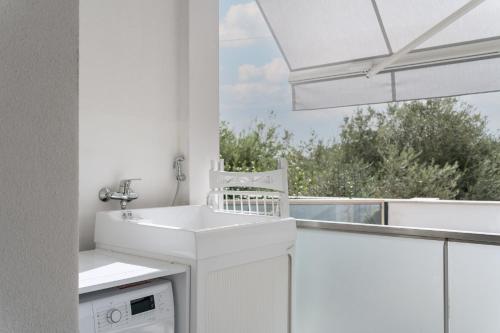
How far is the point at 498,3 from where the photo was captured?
258 centimetres

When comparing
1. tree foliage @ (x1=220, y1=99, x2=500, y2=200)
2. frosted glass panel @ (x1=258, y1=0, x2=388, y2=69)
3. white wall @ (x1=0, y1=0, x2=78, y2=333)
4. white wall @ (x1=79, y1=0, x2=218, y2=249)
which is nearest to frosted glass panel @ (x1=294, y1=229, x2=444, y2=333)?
white wall @ (x1=79, y1=0, x2=218, y2=249)

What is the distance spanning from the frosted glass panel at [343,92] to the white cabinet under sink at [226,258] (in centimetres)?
105

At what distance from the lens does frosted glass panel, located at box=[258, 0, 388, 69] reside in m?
2.97

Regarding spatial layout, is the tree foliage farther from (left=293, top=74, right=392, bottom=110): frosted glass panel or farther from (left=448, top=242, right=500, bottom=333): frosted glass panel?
(left=448, top=242, right=500, bottom=333): frosted glass panel

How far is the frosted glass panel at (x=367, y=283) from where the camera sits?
232cm

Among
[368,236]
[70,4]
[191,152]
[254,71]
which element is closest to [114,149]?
[191,152]

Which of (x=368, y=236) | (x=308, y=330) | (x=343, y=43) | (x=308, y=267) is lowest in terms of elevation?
(x=308, y=330)

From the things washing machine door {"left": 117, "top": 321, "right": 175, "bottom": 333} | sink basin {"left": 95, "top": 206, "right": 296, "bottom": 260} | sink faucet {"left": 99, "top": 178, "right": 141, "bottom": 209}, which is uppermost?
sink faucet {"left": 99, "top": 178, "right": 141, "bottom": 209}

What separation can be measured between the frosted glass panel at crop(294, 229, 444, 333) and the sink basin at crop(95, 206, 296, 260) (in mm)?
343

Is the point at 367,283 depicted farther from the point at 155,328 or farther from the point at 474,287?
the point at 155,328

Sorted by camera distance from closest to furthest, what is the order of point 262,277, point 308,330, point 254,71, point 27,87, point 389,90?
1. point 27,87
2. point 262,277
3. point 308,330
4. point 389,90
5. point 254,71

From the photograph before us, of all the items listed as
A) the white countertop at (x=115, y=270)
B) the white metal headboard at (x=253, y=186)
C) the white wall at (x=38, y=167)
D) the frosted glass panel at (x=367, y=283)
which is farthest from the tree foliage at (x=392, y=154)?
the white wall at (x=38, y=167)

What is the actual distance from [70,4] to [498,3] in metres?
2.75

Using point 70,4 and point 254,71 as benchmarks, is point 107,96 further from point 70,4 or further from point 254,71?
point 254,71
